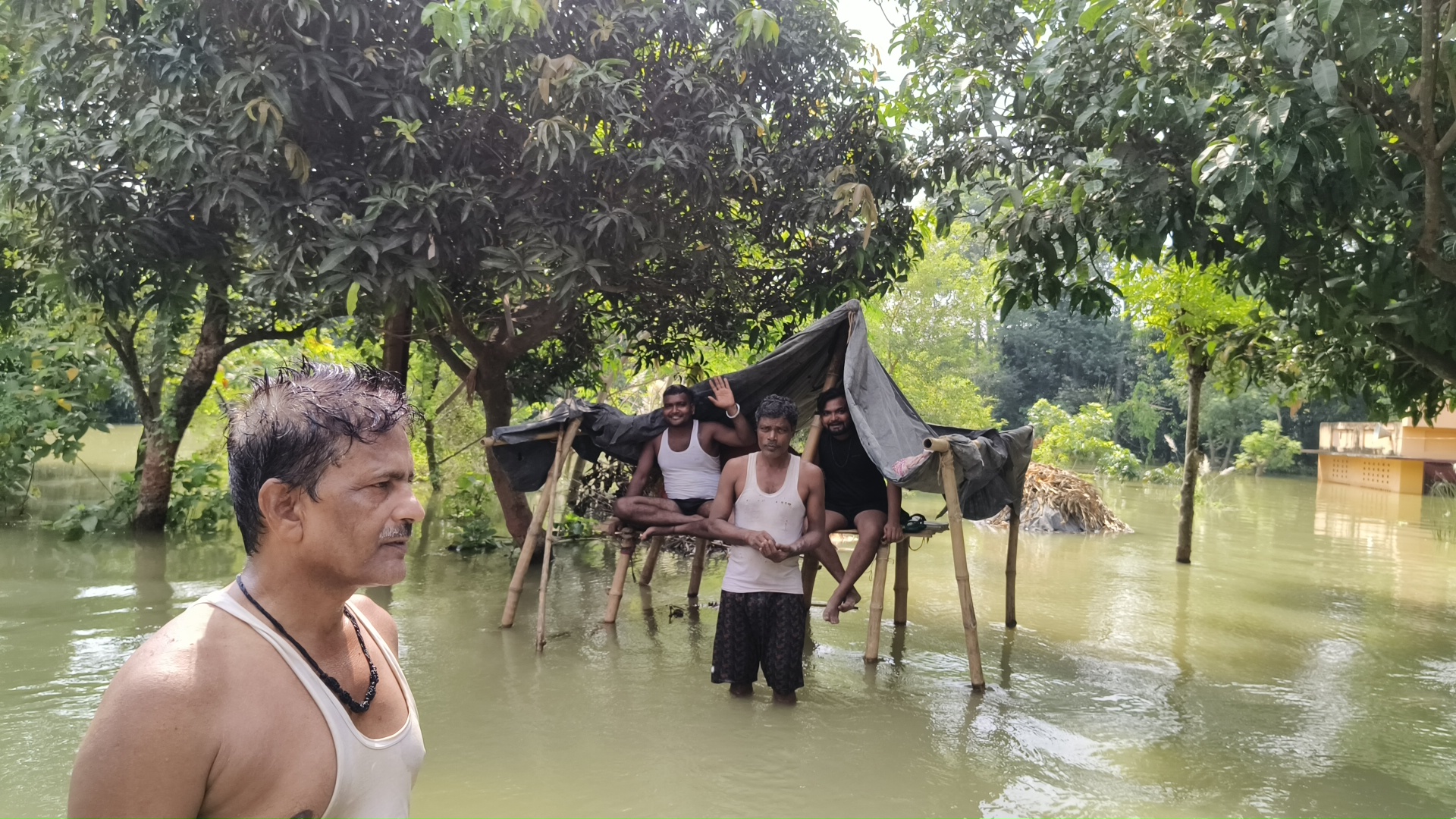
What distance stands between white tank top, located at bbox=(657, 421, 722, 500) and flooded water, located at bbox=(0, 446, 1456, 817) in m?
1.14

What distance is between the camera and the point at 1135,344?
41.7 m

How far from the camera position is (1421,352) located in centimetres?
682

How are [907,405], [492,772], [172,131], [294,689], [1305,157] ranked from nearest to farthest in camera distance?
[294,689] → [1305,157] → [492,772] → [172,131] → [907,405]

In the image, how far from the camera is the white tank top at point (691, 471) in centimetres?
783

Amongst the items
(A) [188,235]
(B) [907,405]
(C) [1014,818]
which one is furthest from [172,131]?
(C) [1014,818]

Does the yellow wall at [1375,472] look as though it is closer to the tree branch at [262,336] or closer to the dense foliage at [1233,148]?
the dense foliage at [1233,148]

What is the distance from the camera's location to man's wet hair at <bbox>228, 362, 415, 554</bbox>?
59.9 inches

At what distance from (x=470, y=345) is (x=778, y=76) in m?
3.79

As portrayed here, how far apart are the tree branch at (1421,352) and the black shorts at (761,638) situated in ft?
13.7

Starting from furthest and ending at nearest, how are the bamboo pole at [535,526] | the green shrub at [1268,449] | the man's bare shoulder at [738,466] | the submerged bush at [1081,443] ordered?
1. the green shrub at [1268,449]
2. the submerged bush at [1081,443]
3. the bamboo pole at [535,526]
4. the man's bare shoulder at [738,466]

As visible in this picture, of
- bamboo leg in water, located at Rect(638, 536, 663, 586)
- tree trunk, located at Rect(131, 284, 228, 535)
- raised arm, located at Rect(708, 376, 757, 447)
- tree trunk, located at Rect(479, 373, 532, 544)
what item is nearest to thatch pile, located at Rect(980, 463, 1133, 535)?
bamboo leg in water, located at Rect(638, 536, 663, 586)

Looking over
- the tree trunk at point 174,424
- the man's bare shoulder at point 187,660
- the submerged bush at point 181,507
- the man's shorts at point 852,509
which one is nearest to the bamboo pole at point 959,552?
the man's shorts at point 852,509

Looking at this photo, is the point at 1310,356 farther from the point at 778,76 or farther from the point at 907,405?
the point at 778,76

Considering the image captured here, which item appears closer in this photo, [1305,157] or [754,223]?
[1305,157]
